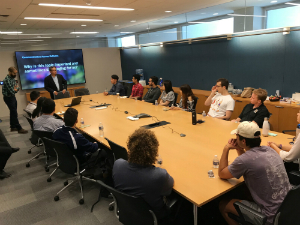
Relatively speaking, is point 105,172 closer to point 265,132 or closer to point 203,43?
point 265,132

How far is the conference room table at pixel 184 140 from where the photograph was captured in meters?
1.93

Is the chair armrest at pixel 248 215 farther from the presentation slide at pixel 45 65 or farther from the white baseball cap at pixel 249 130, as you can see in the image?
the presentation slide at pixel 45 65

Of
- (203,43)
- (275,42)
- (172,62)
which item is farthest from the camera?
(172,62)

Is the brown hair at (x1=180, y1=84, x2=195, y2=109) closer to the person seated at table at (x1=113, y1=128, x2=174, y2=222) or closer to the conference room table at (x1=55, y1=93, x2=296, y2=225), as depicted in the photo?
the conference room table at (x1=55, y1=93, x2=296, y2=225)

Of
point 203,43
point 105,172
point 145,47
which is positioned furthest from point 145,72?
point 105,172

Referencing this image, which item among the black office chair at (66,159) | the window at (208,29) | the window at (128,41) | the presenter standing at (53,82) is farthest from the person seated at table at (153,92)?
the window at (128,41)

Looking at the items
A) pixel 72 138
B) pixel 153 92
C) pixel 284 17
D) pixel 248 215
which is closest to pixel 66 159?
pixel 72 138

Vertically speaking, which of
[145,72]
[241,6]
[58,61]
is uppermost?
[241,6]

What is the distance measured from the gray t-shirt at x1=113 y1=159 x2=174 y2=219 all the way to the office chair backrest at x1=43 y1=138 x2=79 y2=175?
3.94 feet

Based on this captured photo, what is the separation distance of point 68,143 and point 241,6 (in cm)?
491

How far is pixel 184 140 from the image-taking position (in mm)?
2945

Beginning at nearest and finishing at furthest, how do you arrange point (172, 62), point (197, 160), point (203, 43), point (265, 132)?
point (197, 160) < point (265, 132) < point (203, 43) < point (172, 62)

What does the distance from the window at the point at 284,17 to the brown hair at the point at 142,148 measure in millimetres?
4375

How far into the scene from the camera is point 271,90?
542 cm
